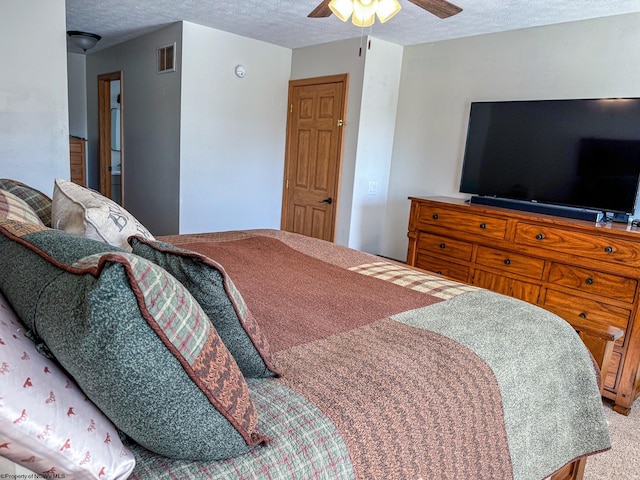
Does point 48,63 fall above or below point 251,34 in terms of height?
below

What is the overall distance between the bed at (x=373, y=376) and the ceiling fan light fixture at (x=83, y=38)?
410 cm

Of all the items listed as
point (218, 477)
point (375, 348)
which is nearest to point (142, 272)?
point (218, 477)

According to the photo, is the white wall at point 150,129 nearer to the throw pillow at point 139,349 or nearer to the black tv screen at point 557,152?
the black tv screen at point 557,152

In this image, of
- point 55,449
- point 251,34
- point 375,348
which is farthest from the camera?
point 251,34

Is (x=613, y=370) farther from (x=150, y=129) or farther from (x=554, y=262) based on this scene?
(x=150, y=129)

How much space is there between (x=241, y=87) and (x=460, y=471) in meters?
4.13

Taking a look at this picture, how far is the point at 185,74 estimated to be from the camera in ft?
13.4

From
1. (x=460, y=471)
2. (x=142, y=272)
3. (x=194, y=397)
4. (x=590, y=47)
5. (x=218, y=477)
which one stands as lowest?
(x=460, y=471)

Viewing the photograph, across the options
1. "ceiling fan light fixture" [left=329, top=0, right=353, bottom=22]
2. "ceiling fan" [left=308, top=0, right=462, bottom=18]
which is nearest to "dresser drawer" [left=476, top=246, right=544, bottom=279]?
"ceiling fan" [left=308, top=0, right=462, bottom=18]

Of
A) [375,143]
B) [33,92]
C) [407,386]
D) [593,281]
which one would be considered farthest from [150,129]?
[407,386]

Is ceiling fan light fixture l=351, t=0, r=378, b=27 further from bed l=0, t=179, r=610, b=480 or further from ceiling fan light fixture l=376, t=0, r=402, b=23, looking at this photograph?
bed l=0, t=179, r=610, b=480

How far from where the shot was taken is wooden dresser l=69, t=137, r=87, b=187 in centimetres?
582

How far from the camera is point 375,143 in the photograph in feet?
14.2

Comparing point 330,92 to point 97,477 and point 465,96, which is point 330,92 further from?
point 97,477
